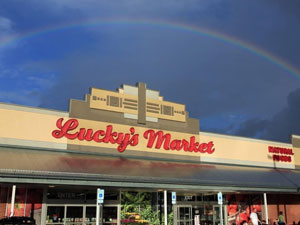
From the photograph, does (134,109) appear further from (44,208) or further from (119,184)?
(44,208)

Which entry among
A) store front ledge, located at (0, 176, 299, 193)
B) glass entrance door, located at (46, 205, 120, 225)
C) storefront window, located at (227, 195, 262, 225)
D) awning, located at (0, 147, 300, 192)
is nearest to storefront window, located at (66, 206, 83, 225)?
glass entrance door, located at (46, 205, 120, 225)

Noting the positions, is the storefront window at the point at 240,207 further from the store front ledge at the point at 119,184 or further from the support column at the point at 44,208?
the support column at the point at 44,208

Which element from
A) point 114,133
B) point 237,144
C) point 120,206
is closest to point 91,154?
point 114,133

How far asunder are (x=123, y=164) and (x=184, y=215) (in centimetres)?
757

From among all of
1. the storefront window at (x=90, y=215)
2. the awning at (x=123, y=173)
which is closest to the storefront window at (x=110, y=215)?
A: the storefront window at (x=90, y=215)

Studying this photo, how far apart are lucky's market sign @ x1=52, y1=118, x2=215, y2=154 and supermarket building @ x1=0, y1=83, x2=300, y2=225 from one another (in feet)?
0.22

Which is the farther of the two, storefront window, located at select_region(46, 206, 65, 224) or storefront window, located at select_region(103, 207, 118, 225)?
storefront window, located at select_region(103, 207, 118, 225)

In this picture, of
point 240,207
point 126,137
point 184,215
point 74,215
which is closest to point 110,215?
point 74,215

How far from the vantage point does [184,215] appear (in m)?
26.2

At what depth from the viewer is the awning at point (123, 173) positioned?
16.9 metres

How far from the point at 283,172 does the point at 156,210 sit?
13472 millimetres

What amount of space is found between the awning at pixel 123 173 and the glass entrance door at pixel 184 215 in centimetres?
336

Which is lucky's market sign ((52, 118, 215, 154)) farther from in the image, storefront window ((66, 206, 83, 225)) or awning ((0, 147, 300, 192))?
storefront window ((66, 206, 83, 225))

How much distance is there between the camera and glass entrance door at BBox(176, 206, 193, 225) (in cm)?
2581
